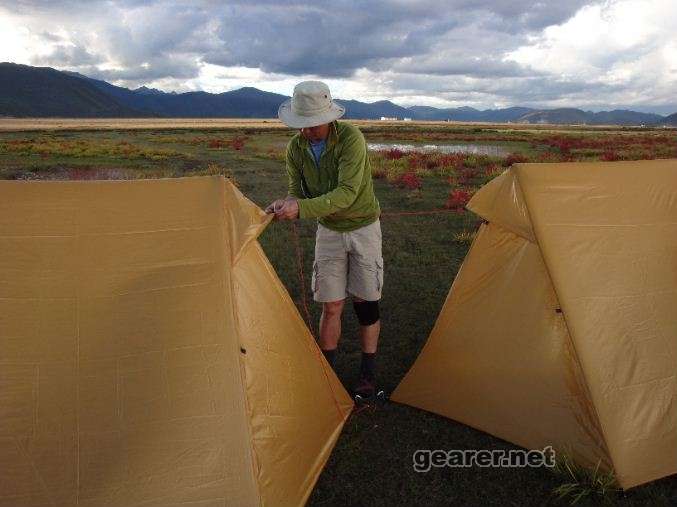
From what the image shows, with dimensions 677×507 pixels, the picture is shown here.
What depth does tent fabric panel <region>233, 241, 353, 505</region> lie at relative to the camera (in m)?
3.20

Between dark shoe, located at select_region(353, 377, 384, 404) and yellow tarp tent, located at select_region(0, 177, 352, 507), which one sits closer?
yellow tarp tent, located at select_region(0, 177, 352, 507)

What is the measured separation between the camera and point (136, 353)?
3.00 m

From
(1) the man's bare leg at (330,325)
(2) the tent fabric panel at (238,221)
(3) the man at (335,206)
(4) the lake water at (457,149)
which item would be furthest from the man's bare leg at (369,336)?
(4) the lake water at (457,149)

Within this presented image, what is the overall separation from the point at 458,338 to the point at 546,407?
853mm

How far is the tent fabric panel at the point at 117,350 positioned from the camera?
2861 millimetres

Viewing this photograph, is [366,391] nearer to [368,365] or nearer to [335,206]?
A: [368,365]

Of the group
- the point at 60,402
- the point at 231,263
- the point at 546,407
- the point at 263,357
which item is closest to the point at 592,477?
the point at 546,407

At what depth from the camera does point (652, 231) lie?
3920 mm

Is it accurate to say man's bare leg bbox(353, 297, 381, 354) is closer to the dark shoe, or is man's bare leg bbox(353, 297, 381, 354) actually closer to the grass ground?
the dark shoe

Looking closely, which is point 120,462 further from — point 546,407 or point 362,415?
point 546,407

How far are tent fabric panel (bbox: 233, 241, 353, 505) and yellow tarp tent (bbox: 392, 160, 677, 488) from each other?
1197mm

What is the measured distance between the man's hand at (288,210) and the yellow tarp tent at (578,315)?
1.37 m
